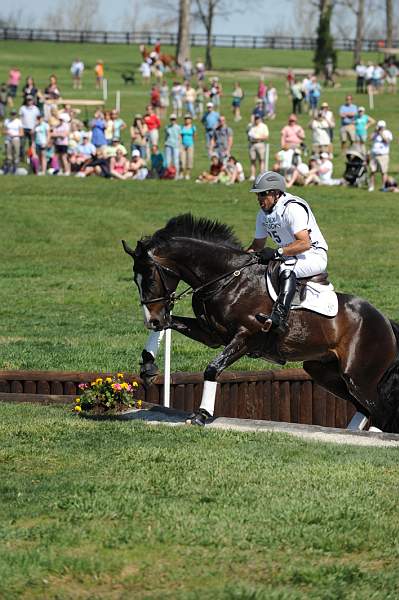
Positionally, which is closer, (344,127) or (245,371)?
(245,371)

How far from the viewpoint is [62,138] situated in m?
34.8

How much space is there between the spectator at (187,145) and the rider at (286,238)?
23.4 meters

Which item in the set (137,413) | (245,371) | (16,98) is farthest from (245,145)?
(137,413)

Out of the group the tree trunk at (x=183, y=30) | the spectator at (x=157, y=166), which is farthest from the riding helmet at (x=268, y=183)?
the tree trunk at (x=183, y=30)

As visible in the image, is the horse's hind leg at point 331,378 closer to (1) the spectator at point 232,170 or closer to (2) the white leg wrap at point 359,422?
(2) the white leg wrap at point 359,422

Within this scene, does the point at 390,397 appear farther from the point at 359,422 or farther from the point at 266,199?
the point at 266,199

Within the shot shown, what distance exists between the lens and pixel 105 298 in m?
23.0

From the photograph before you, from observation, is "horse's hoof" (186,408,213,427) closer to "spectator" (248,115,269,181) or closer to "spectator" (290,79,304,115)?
"spectator" (248,115,269,181)

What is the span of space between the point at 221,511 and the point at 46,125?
27.6 metres

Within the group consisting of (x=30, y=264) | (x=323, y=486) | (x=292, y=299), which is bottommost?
(x=30, y=264)

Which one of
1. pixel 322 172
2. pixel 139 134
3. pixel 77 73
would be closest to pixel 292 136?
pixel 322 172

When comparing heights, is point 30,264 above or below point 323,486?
below

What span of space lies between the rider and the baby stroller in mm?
23304

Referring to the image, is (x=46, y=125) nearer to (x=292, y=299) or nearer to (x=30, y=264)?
(x=30, y=264)
